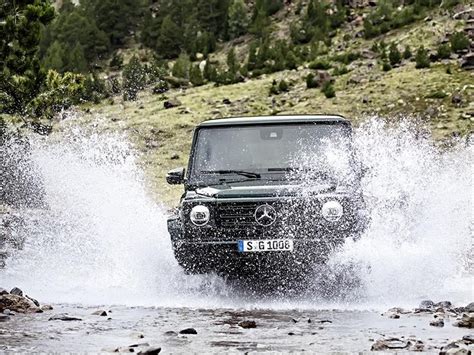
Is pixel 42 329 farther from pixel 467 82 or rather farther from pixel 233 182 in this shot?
pixel 467 82

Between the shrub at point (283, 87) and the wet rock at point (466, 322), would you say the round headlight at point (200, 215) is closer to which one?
the wet rock at point (466, 322)

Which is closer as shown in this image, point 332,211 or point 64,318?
point 64,318

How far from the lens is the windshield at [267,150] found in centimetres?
891

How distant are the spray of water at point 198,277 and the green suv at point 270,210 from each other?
28 centimetres

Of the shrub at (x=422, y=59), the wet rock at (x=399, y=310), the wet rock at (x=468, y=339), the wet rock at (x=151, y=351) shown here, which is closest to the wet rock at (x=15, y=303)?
the wet rock at (x=151, y=351)

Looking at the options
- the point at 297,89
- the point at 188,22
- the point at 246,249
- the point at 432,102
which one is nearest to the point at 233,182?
the point at 246,249

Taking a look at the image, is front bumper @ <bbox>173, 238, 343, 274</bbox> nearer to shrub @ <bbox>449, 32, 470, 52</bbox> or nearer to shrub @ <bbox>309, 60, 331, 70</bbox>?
shrub @ <bbox>449, 32, 470, 52</bbox>

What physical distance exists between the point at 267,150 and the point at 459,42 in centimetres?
3045

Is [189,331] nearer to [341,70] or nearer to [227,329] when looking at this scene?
[227,329]

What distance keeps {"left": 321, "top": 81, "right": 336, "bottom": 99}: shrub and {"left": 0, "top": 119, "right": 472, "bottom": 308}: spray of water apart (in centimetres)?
1870

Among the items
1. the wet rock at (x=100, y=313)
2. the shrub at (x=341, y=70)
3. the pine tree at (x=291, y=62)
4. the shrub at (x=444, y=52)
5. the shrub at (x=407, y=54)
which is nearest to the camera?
the wet rock at (x=100, y=313)

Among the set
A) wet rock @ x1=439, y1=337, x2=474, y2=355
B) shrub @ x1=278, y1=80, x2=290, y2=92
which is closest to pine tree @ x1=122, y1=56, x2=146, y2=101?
shrub @ x1=278, y1=80, x2=290, y2=92

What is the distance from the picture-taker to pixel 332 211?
26.2ft

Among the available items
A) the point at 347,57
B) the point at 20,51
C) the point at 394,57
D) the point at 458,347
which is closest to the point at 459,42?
the point at 394,57
